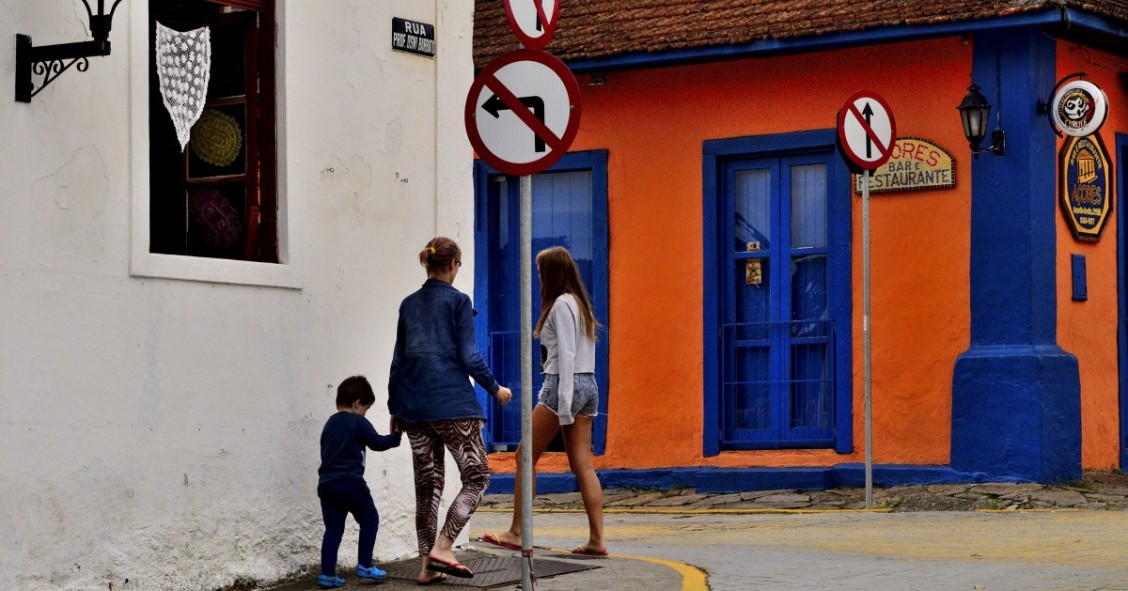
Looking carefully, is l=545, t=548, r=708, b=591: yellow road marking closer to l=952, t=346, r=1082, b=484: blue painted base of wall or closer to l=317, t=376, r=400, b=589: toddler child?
l=317, t=376, r=400, b=589: toddler child

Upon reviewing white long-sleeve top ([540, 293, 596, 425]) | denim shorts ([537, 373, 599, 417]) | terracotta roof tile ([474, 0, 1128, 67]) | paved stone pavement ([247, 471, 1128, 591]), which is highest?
terracotta roof tile ([474, 0, 1128, 67])

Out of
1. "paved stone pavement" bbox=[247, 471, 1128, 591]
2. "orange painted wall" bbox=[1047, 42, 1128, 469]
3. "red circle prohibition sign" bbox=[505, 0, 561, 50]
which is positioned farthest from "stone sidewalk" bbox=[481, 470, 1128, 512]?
"red circle prohibition sign" bbox=[505, 0, 561, 50]

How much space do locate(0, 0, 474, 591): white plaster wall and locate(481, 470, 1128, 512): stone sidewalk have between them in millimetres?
4954

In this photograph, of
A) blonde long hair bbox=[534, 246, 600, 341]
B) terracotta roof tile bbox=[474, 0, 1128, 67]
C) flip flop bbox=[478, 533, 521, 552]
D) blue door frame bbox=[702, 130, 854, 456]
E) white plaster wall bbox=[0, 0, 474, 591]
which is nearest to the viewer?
white plaster wall bbox=[0, 0, 474, 591]

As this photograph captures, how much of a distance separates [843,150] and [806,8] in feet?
8.82

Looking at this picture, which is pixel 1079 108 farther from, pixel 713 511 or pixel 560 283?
pixel 560 283

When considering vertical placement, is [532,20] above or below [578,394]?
above

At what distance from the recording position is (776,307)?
56.8 feet

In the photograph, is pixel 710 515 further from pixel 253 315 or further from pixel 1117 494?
pixel 253 315

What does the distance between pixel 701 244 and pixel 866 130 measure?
307 centimetres

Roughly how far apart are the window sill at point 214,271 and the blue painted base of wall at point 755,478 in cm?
724

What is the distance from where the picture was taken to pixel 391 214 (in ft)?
35.8

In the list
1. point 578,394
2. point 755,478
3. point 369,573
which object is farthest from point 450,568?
point 755,478

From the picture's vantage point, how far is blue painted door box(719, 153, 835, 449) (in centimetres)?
1706
